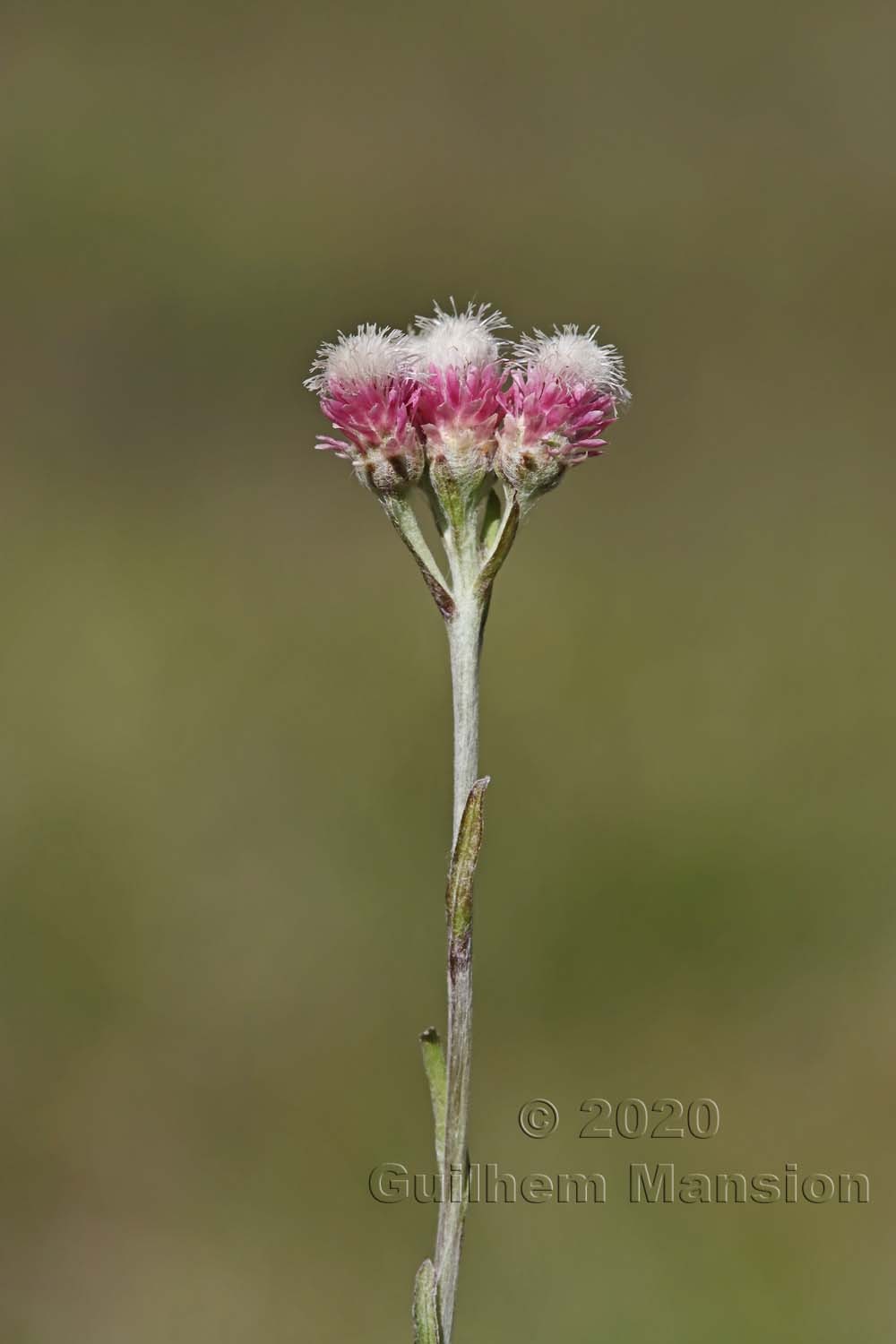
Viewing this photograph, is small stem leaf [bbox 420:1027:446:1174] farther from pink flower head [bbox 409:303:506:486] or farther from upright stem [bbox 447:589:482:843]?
pink flower head [bbox 409:303:506:486]

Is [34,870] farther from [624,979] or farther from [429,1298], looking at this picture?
[429,1298]

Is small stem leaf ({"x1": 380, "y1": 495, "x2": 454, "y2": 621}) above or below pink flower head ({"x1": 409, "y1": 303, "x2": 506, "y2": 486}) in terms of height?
below

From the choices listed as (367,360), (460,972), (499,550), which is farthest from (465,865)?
(367,360)

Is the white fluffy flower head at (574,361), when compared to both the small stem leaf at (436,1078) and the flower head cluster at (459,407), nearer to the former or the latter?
the flower head cluster at (459,407)

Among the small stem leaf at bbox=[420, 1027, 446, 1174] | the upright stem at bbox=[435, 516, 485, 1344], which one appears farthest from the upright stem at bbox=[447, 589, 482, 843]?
the small stem leaf at bbox=[420, 1027, 446, 1174]

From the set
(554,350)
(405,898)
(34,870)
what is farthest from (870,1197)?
(554,350)

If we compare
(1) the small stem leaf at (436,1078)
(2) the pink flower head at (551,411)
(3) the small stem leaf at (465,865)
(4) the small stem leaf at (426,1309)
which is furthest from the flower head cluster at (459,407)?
(4) the small stem leaf at (426,1309)

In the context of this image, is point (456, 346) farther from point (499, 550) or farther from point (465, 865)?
point (465, 865)
